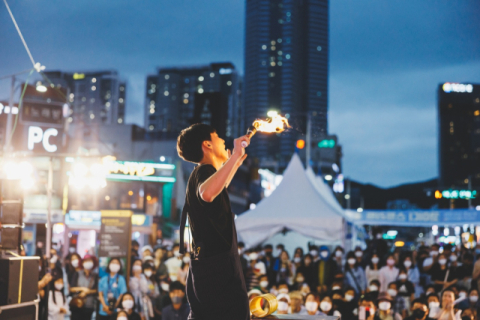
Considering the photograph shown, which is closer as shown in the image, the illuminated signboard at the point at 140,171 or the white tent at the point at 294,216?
the white tent at the point at 294,216

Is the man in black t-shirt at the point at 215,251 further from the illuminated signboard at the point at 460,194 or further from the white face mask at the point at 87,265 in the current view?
the illuminated signboard at the point at 460,194

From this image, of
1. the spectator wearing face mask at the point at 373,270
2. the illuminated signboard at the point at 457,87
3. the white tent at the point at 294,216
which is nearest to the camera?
the spectator wearing face mask at the point at 373,270

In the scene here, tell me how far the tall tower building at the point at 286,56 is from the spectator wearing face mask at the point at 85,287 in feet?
535

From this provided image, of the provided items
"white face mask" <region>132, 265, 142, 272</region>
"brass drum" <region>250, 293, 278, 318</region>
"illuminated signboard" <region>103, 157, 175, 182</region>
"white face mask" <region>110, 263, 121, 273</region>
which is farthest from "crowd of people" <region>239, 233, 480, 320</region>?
"illuminated signboard" <region>103, 157, 175, 182</region>

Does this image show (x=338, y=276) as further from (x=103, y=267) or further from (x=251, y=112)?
(x=251, y=112)

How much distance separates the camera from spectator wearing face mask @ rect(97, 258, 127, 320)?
10.1 metres

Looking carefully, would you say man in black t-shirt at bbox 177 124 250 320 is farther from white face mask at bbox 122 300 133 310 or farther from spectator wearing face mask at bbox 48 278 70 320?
spectator wearing face mask at bbox 48 278 70 320

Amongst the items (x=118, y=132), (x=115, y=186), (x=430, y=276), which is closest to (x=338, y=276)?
(x=430, y=276)

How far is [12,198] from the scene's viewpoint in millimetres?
7828

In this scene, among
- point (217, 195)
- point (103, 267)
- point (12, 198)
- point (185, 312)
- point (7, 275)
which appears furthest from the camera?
point (103, 267)

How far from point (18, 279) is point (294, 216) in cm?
847

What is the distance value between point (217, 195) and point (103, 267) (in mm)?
9731

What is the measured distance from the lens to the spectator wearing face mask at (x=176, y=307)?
884 cm

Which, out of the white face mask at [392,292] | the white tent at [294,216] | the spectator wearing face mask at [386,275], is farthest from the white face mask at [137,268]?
the spectator wearing face mask at [386,275]
